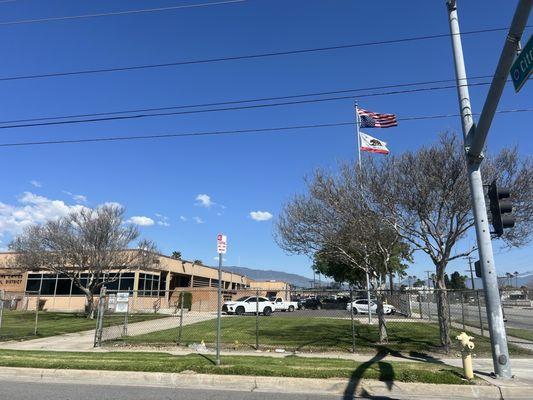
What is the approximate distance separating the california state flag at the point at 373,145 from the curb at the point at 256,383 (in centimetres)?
1300

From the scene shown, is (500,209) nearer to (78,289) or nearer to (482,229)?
(482,229)

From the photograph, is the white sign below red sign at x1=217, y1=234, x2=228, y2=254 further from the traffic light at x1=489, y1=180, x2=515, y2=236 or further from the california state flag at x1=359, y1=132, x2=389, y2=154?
the california state flag at x1=359, y1=132, x2=389, y2=154

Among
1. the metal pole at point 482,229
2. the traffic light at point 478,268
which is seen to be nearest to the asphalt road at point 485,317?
the traffic light at point 478,268

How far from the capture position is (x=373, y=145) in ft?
70.1

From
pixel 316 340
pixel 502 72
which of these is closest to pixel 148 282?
pixel 316 340

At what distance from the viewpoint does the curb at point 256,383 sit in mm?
9125

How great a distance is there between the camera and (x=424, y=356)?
14.3 metres

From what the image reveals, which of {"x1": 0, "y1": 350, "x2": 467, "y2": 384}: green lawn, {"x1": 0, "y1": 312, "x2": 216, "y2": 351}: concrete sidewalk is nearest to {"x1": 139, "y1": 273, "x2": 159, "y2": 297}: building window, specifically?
{"x1": 0, "y1": 312, "x2": 216, "y2": 351}: concrete sidewalk

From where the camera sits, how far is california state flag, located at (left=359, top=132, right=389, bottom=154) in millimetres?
21000

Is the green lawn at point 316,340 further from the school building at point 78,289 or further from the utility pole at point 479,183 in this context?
the school building at point 78,289

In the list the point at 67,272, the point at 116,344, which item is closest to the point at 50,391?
the point at 116,344

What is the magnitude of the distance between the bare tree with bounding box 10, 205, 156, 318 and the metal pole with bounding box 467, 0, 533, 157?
85.5 ft

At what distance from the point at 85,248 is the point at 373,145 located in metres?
20.3

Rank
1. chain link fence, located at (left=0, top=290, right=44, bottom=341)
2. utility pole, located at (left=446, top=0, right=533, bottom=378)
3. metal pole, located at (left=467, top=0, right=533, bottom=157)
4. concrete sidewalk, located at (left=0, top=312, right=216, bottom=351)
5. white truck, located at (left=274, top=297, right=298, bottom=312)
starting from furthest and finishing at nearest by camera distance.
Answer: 1. white truck, located at (left=274, top=297, right=298, bottom=312)
2. chain link fence, located at (left=0, top=290, right=44, bottom=341)
3. concrete sidewalk, located at (left=0, top=312, right=216, bottom=351)
4. utility pole, located at (left=446, top=0, right=533, bottom=378)
5. metal pole, located at (left=467, top=0, right=533, bottom=157)
